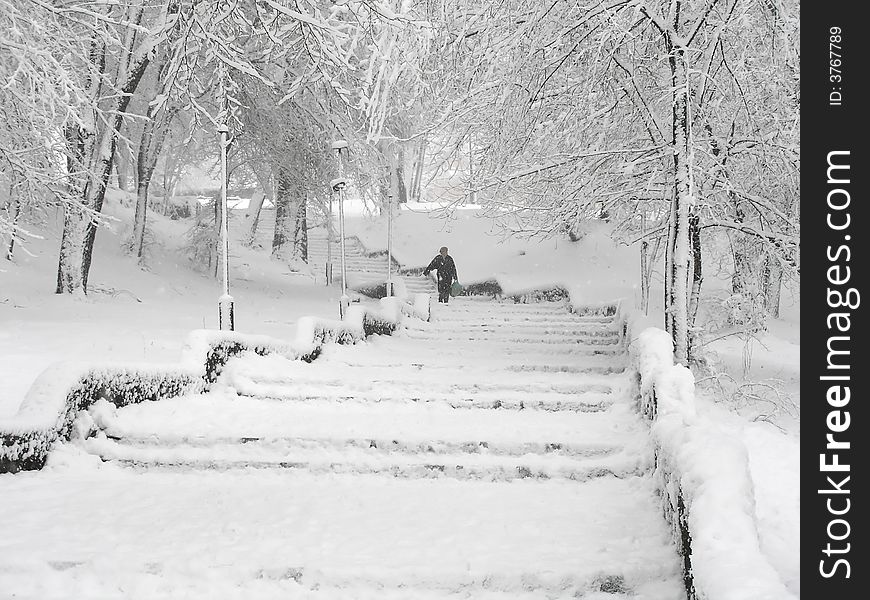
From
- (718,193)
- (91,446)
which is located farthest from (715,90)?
(91,446)

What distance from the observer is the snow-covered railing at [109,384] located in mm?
5676

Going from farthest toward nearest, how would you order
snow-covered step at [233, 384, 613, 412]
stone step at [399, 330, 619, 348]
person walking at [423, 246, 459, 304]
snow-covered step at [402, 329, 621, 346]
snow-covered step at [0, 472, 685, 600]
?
person walking at [423, 246, 459, 304]
snow-covered step at [402, 329, 621, 346]
stone step at [399, 330, 619, 348]
snow-covered step at [233, 384, 613, 412]
snow-covered step at [0, 472, 685, 600]

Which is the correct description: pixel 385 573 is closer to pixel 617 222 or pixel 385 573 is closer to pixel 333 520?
pixel 333 520

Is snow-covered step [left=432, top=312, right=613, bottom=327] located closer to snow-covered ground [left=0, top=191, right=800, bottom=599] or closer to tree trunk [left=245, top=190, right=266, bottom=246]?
snow-covered ground [left=0, top=191, right=800, bottom=599]

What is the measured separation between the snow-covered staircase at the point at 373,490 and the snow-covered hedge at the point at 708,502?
30cm

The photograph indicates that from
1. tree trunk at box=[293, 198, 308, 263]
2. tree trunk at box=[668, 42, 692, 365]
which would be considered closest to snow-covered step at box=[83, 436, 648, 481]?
tree trunk at box=[668, 42, 692, 365]

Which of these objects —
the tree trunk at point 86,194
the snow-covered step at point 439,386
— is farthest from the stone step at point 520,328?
the tree trunk at point 86,194

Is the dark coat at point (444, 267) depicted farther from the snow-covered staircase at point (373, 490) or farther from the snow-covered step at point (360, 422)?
the snow-covered step at point (360, 422)

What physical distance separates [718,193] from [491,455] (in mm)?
6186

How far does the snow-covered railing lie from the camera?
5.68 meters

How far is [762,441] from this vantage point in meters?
8.45

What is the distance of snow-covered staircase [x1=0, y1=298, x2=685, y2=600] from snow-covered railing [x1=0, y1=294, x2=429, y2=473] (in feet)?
0.51

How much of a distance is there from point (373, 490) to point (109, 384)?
2.74m
